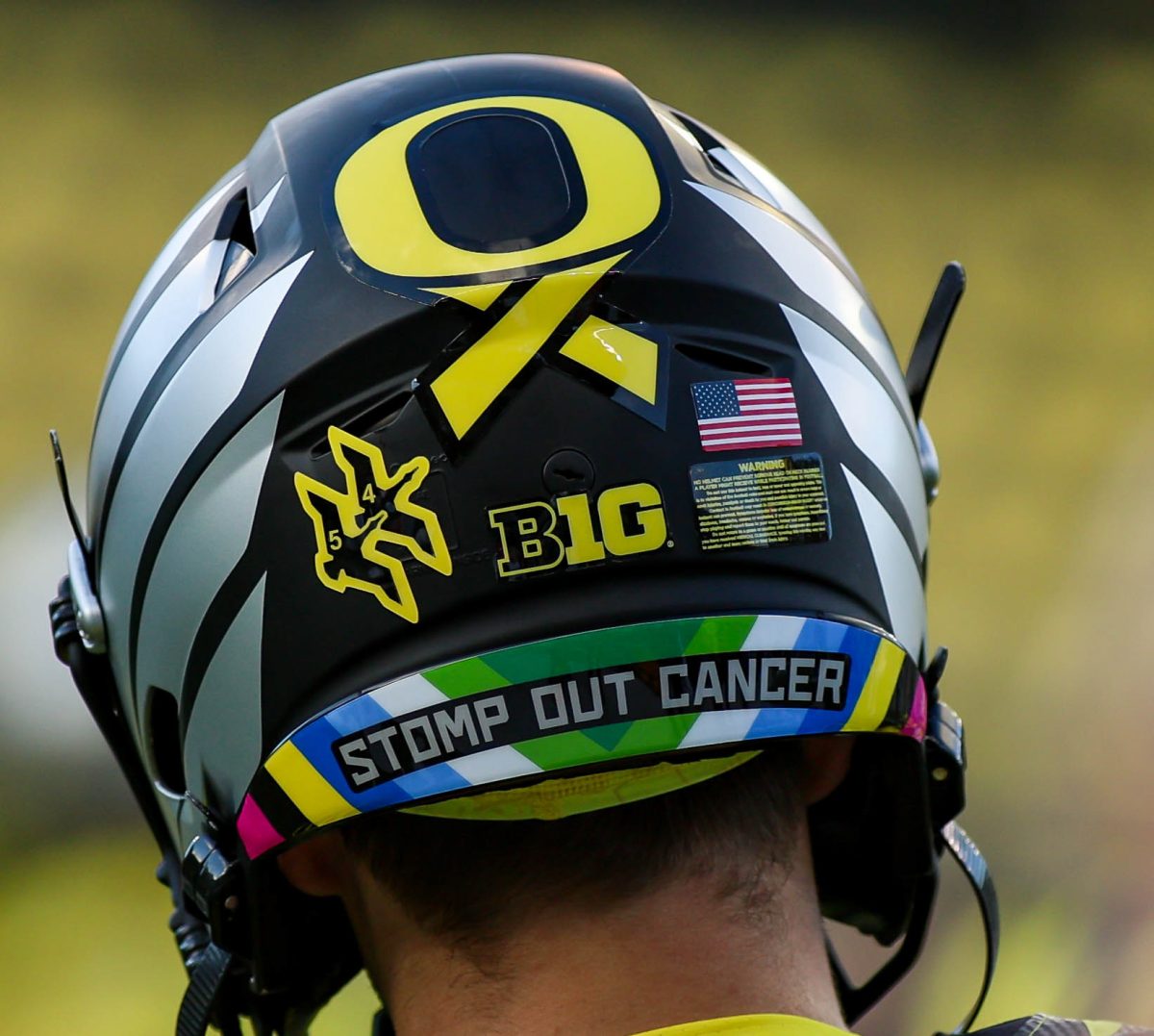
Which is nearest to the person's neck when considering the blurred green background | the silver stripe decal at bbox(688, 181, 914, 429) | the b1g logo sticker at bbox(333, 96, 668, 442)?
the b1g logo sticker at bbox(333, 96, 668, 442)

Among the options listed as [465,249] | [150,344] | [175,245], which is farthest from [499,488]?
[175,245]

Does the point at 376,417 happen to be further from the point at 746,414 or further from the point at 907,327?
the point at 907,327

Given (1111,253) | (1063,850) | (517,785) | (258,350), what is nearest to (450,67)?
(258,350)

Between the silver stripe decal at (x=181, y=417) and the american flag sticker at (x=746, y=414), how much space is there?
342mm

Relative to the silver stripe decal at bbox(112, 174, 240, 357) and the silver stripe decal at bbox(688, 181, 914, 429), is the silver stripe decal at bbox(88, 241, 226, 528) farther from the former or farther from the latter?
the silver stripe decal at bbox(688, 181, 914, 429)

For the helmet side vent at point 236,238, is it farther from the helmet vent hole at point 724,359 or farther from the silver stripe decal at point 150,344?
the helmet vent hole at point 724,359

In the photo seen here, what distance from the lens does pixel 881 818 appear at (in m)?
1.37

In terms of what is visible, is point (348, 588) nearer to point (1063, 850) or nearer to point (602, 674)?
point (602, 674)

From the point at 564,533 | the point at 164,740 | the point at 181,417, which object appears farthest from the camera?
the point at 164,740

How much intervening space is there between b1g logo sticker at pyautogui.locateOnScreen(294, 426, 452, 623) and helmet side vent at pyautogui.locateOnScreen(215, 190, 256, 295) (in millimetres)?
233

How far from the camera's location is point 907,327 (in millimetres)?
5160

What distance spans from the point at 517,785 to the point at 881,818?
456mm

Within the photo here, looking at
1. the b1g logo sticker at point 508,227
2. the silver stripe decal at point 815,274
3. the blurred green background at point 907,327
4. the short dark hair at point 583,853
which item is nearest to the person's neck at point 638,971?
the short dark hair at point 583,853

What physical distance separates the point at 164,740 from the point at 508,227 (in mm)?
569
